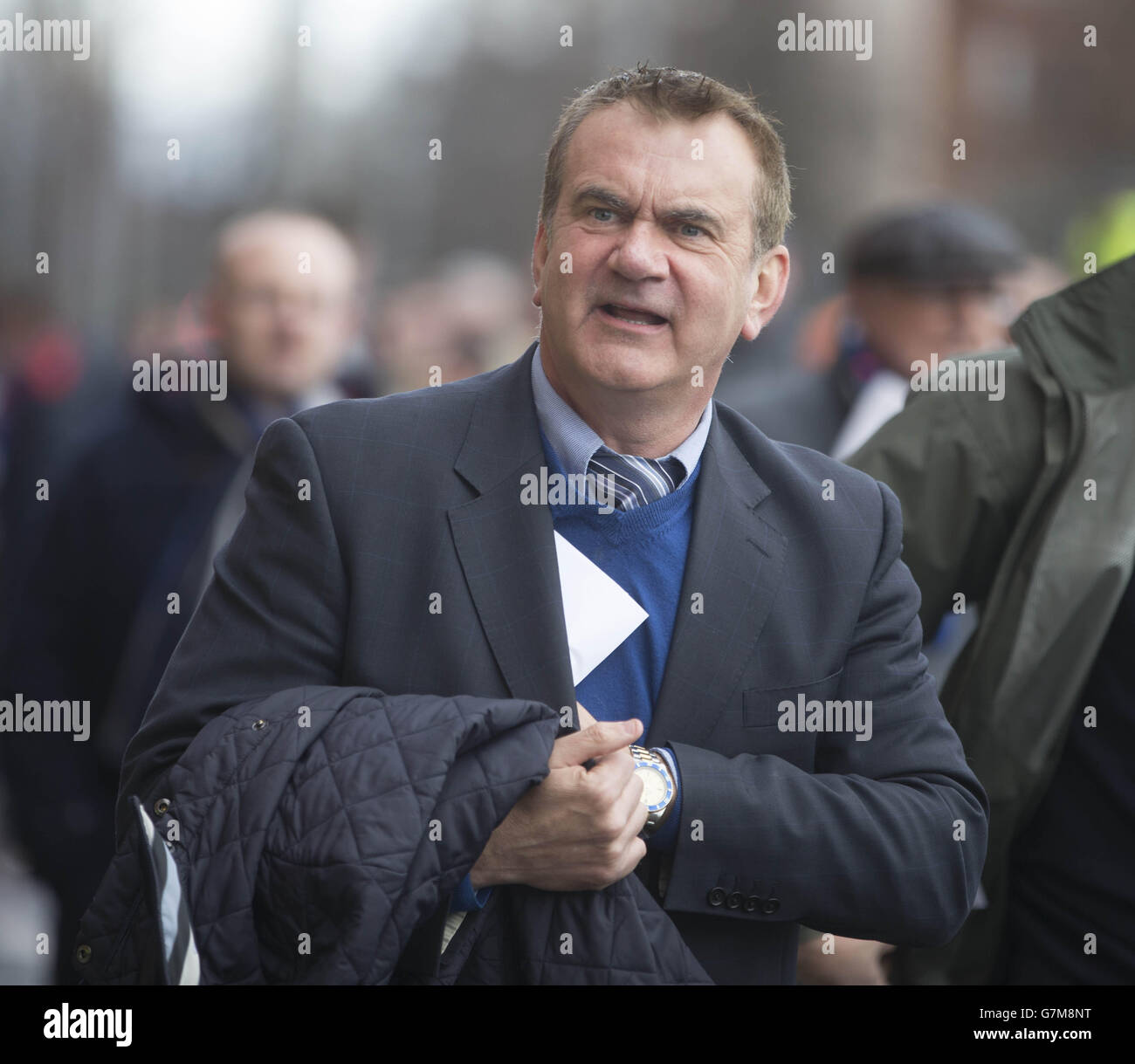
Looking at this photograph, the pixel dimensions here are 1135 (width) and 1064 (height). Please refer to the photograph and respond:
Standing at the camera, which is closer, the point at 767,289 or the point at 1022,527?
the point at 767,289

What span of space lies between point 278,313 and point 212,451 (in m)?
0.62

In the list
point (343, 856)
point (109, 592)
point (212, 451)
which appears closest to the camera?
point (343, 856)

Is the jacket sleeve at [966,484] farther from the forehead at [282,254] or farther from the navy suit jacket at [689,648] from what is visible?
the forehead at [282,254]

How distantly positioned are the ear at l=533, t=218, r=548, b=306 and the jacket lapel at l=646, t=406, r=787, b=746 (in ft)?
1.47

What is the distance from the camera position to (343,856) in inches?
87.2

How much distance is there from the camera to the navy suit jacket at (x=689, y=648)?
2572mm

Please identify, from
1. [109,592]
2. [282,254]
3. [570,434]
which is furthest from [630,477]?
[282,254]

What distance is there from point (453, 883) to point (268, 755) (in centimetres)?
33

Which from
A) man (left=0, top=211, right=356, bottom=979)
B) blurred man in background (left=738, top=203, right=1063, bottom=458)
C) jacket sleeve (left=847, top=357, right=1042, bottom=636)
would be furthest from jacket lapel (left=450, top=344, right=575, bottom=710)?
blurred man in background (left=738, top=203, right=1063, bottom=458)

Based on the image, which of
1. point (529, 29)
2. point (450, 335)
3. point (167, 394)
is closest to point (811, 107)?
point (529, 29)

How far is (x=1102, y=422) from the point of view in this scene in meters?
3.28

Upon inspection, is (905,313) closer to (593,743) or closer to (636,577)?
(636,577)

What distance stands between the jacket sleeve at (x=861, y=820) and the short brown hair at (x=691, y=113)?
69 centimetres

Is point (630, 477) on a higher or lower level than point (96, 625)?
higher
